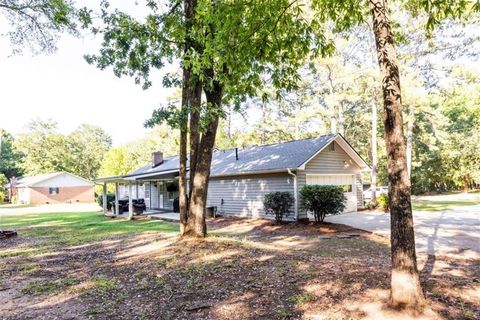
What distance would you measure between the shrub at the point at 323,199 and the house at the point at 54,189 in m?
38.2

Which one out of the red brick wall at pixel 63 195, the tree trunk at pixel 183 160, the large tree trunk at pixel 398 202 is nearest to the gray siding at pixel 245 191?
the tree trunk at pixel 183 160

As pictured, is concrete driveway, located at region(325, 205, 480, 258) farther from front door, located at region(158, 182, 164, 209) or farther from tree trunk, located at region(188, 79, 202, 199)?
front door, located at region(158, 182, 164, 209)

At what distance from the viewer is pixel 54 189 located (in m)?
42.9

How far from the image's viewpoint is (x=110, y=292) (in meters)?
5.14

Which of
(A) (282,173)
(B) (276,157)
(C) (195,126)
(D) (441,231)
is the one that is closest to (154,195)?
(B) (276,157)

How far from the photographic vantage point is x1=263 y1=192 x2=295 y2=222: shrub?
48.3ft

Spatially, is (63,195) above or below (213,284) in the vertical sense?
above

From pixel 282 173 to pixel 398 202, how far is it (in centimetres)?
1191

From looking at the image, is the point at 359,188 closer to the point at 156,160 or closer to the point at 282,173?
the point at 282,173

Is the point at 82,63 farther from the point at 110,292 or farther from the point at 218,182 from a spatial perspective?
the point at 218,182

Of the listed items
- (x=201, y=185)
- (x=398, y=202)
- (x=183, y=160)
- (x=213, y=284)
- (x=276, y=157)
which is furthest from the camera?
(x=276, y=157)

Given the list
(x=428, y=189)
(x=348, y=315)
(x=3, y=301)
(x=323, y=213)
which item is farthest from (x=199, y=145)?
(x=428, y=189)

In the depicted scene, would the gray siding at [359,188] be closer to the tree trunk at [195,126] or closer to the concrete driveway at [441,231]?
the concrete driveway at [441,231]

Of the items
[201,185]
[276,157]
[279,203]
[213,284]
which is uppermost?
[276,157]
